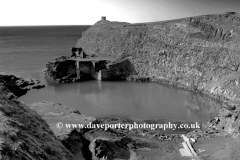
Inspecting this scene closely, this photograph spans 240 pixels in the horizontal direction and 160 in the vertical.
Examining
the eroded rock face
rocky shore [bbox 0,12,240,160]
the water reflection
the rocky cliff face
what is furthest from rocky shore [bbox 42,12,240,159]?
the eroded rock face

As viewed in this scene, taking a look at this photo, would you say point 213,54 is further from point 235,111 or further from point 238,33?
point 235,111

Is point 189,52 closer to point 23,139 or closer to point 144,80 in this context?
point 144,80

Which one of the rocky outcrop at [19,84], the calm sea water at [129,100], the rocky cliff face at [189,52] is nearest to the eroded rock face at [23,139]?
the calm sea water at [129,100]

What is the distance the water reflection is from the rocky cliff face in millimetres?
2538

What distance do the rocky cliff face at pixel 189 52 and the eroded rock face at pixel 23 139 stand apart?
90.1 ft

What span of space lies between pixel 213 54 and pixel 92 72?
19286 mm

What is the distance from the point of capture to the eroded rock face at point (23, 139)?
4758 millimetres

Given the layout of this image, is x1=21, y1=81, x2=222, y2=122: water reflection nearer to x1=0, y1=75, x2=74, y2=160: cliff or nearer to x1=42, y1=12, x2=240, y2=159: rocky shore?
x1=42, y1=12, x2=240, y2=159: rocky shore

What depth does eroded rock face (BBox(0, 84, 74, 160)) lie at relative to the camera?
476cm

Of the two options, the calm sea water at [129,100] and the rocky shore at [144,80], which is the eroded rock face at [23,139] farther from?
the calm sea water at [129,100]

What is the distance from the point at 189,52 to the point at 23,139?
120 feet

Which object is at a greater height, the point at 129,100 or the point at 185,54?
the point at 185,54

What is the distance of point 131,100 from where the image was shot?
105 feet

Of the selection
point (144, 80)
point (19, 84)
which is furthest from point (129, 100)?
point (19, 84)
